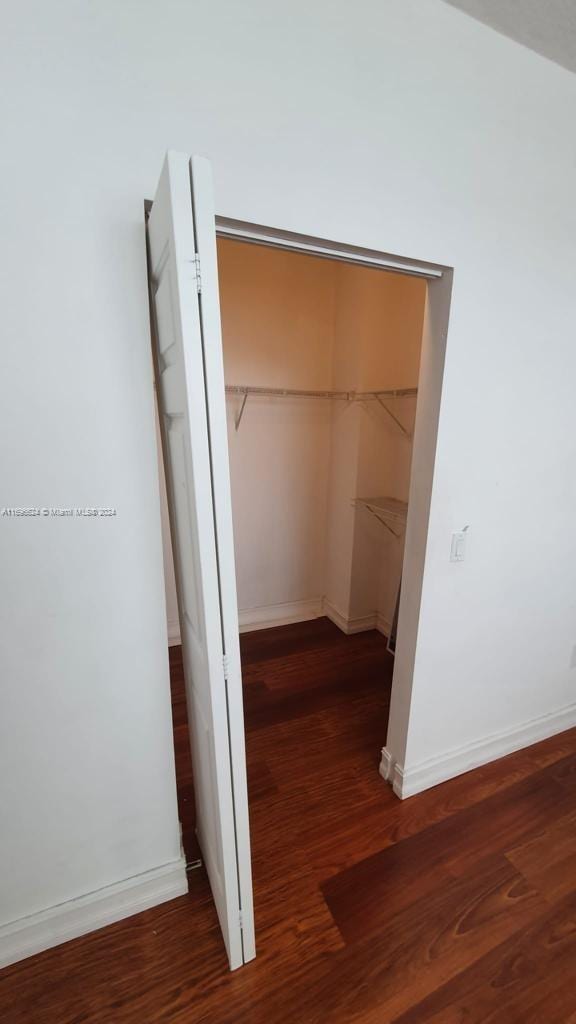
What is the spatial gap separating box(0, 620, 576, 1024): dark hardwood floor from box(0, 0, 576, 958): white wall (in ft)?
0.71

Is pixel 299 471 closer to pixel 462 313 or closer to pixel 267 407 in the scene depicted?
pixel 267 407

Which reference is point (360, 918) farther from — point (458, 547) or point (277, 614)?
point (277, 614)

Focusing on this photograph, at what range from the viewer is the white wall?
87cm

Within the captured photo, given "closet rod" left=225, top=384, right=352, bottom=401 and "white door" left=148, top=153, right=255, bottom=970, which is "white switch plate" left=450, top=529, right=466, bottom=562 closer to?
"white door" left=148, top=153, right=255, bottom=970

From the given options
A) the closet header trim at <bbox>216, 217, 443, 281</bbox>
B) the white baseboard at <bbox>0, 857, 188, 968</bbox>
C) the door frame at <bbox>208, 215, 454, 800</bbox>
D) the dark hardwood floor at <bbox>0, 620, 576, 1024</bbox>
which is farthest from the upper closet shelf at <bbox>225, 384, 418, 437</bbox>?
the white baseboard at <bbox>0, 857, 188, 968</bbox>

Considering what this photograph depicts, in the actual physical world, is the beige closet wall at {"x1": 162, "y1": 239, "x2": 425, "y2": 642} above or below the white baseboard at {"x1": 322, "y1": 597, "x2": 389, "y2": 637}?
above

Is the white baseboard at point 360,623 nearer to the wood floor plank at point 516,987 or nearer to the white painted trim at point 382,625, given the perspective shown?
the white painted trim at point 382,625

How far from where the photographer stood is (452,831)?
1.61 meters

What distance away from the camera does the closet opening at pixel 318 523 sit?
5.98 feet

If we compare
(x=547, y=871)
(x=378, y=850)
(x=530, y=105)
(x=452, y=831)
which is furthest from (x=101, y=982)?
(x=530, y=105)

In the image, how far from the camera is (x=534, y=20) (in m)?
1.15

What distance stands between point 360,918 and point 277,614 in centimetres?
192

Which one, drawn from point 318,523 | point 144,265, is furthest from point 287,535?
point 144,265

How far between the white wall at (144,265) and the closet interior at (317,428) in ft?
2.99
